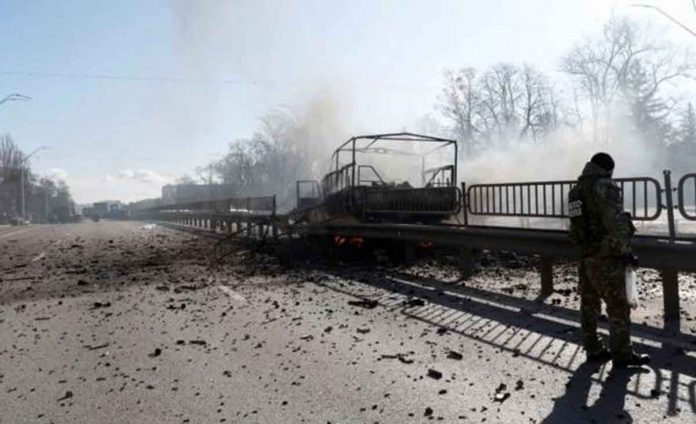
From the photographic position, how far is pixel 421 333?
5.63m

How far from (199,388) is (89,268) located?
9.07m

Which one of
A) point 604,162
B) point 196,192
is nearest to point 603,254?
point 604,162

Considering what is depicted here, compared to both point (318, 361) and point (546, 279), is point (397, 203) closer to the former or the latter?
point (546, 279)

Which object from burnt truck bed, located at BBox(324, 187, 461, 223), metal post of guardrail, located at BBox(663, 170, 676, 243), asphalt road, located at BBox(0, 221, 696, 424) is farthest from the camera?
burnt truck bed, located at BBox(324, 187, 461, 223)

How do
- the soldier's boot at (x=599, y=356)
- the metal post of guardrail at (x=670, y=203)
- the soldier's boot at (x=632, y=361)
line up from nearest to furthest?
the soldier's boot at (x=632, y=361) → the soldier's boot at (x=599, y=356) → the metal post of guardrail at (x=670, y=203)

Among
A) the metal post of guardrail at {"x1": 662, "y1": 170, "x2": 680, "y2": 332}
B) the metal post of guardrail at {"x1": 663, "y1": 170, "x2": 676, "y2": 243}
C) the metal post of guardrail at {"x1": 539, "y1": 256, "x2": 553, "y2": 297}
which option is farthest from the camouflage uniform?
the metal post of guardrail at {"x1": 539, "y1": 256, "x2": 553, "y2": 297}

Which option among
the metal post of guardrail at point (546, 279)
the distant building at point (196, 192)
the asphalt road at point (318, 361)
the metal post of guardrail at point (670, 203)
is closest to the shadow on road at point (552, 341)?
the asphalt road at point (318, 361)

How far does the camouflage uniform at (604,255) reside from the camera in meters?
4.34

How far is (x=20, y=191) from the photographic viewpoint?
2790 inches

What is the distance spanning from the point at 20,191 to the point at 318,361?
253 feet

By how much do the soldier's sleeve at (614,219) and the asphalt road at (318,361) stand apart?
36.0 inches

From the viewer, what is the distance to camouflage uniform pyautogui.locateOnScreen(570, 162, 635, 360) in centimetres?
434

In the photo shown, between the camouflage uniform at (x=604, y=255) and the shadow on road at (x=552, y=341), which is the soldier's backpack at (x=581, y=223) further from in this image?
the shadow on road at (x=552, y=341)

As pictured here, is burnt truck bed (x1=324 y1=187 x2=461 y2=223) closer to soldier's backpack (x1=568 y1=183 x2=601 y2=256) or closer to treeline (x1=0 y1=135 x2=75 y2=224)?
soldier's backpack (x1=568 y1=183 x2=601 y2=256)
